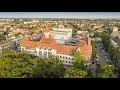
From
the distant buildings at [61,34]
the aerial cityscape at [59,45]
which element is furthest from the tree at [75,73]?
the distant buildings at [61,34]

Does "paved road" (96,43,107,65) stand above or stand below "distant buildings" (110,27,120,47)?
below

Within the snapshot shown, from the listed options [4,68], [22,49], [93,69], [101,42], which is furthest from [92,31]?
[4,68]

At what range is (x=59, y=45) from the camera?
508cm

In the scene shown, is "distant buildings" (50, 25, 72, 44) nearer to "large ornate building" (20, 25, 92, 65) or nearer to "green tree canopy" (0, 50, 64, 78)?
"large ornate building" (20, 25, 92, 65)

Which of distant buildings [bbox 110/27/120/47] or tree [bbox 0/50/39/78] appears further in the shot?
tree [bbox 0/50/39/78]

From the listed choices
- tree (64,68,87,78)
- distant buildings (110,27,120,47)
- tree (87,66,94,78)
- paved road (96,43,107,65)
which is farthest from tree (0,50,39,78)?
distant buildings (110,27,120,47)

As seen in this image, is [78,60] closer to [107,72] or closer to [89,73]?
[89,73]

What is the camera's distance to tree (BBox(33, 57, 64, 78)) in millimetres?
5113

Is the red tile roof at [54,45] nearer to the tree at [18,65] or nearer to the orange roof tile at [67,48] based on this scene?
the orange roof tile at [67,48]

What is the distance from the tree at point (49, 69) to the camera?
511cm

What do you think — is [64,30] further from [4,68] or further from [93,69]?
[4,68]

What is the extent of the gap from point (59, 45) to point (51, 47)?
0.13m

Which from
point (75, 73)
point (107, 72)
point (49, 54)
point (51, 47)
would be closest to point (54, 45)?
point (51, 47)
